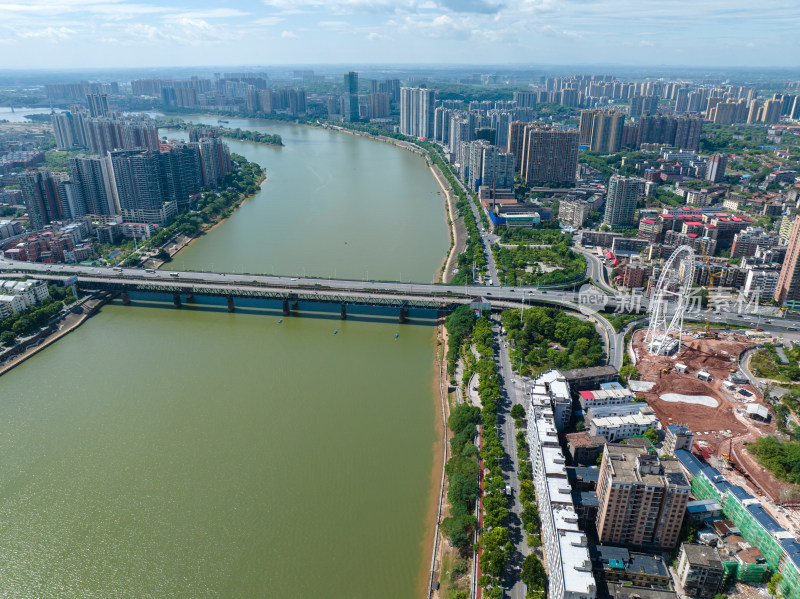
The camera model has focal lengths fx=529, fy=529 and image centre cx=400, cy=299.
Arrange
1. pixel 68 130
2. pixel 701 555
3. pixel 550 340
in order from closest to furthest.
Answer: pixel 701 555, pixel 550 340, pixel 68 130

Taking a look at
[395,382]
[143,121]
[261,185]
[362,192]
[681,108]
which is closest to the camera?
[395,382]

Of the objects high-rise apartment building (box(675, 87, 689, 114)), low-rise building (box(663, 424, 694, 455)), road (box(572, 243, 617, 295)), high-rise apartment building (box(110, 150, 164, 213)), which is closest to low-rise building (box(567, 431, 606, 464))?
low-rise building (box(663, 424, 694, 455))

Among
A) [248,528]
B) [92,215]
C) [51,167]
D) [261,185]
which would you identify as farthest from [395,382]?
[51,167]

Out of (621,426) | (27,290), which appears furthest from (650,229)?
(27,290)

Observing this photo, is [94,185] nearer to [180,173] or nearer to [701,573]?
[180,173]

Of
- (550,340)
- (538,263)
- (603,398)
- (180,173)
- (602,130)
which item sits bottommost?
(550,340)

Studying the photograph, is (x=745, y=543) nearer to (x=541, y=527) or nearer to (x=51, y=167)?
(x=541, y=527)
